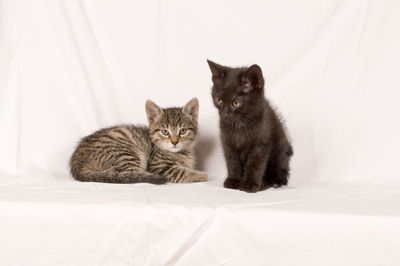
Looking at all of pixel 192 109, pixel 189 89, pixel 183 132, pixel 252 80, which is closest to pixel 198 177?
pixel 183 132

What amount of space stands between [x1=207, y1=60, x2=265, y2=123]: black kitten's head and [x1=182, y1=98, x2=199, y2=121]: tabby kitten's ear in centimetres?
58

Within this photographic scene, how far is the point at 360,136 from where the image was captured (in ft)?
9.49

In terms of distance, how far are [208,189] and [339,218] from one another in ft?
2.60

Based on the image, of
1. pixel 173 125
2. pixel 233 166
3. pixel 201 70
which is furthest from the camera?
pixel 201 70

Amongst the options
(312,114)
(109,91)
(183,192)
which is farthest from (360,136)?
(109,91)

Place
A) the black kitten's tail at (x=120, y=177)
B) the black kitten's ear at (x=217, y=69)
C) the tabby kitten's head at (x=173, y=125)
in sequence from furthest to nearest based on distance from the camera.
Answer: the tabby kitten's head at (x=173, y=125)
the black kitten's tail at (x=120, y=177)
the black kitten's ear at (x=217, y=69)

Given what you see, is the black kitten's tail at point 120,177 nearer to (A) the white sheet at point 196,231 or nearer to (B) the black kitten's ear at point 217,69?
(A) the white sheet at point 196,231

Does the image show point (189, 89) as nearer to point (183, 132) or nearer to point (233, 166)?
point (183, 132)

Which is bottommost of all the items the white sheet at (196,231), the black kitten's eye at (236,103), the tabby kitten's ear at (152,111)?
the white sheet at (196,231)

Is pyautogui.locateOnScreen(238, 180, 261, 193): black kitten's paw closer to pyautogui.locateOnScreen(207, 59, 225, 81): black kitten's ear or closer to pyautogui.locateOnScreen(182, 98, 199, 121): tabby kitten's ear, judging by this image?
pyautogui.locateOnScreen(207, 59, 225, 81): black kitten's ear

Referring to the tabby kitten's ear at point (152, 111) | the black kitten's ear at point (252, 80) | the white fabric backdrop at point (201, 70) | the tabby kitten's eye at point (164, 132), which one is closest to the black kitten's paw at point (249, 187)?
the black kitten's ear at point (252, 80)

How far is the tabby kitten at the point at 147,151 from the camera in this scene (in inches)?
110

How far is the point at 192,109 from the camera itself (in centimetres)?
307

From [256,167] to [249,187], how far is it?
121 millimetres
